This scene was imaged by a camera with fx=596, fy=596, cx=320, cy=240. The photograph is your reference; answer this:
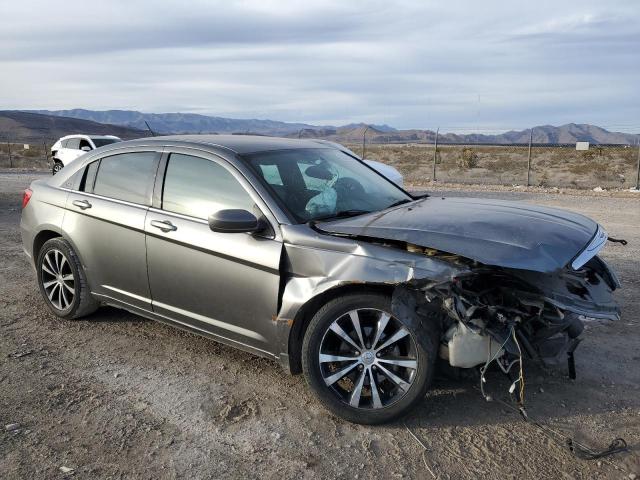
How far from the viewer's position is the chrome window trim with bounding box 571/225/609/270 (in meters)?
3.45

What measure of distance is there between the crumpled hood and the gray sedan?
12mm

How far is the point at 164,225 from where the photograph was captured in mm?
4305

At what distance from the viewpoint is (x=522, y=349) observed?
3484 mm

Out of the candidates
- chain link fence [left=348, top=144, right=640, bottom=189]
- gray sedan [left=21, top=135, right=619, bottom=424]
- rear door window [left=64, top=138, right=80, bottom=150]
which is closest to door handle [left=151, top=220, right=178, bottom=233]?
gray sedan [left=21, top=135, right=619, bottom=424]

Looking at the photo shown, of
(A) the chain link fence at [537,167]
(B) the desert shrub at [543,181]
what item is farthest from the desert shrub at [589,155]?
(B) the desert shrub at [543,181]

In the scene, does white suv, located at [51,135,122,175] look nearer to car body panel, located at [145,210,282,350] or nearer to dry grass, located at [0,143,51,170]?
dry grass, located at [0,143,51,170]

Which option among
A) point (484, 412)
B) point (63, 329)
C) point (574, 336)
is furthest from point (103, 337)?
point (574, 336)

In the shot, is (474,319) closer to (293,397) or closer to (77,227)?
(293,397)

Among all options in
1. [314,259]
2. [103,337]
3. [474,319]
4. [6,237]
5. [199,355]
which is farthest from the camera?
[6,237]

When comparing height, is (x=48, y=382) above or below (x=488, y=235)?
below

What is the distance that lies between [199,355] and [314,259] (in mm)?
1505

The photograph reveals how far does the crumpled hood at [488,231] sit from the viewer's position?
3326 mm

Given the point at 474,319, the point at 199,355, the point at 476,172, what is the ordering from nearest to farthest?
the point at 474,319, the point at 199,355, the point at 476,172

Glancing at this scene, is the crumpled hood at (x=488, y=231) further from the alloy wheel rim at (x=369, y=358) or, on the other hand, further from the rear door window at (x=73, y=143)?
the rear door window at (x=73, y=143)
